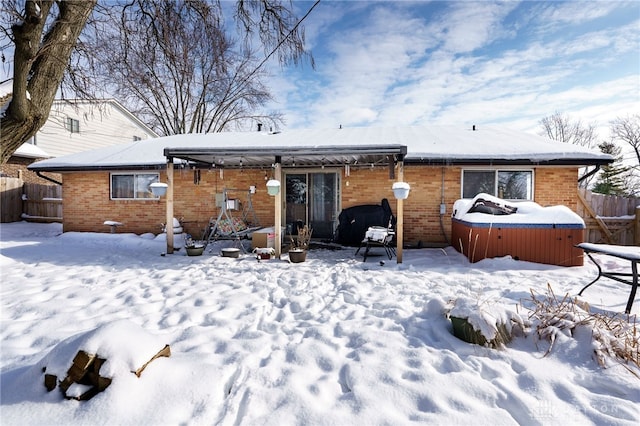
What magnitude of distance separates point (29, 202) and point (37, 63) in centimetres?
1321

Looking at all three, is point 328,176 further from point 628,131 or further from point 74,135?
point 628,131

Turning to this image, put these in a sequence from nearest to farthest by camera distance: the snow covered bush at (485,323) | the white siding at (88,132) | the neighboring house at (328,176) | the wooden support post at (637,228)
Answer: the snow covered bush at (485,323), the neighboring house at (328,176), the wooden support post at (637,228), the white siding at (88,132)

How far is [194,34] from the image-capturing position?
4555 millimetres

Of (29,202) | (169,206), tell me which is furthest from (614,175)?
(29,202)

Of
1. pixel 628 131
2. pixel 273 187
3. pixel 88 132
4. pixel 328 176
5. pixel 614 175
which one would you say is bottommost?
pixel 273 187

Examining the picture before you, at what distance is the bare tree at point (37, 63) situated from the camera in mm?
2961

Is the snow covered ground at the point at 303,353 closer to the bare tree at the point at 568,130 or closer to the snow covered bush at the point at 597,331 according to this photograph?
the snow covered bush at the point at 597,331

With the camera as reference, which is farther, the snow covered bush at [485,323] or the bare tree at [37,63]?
the bare tree at [37,63]

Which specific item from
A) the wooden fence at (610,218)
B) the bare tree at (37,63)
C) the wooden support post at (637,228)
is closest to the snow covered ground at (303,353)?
the bare tree at (37,63)

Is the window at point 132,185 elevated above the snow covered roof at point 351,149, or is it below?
below

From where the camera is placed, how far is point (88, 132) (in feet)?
58.7

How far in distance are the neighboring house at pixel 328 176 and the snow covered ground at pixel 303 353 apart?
3.41m

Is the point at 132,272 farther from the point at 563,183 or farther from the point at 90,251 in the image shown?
the point at 563,183

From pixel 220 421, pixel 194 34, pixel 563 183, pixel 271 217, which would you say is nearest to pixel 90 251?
pixel 271 217
